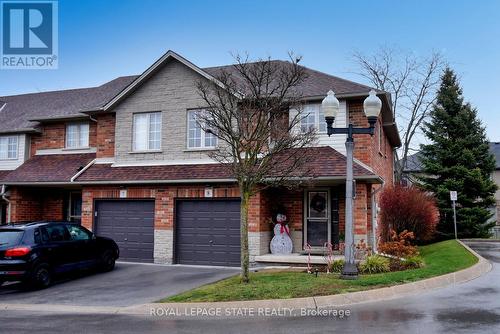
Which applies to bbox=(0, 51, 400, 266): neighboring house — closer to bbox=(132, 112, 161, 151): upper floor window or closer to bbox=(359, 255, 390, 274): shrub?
bbox=(132, 112, 161, 151): upper floor window

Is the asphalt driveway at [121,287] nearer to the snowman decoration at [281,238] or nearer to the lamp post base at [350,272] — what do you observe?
the snowman decoration at [281,238]

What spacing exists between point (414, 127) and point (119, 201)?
25.4 meters

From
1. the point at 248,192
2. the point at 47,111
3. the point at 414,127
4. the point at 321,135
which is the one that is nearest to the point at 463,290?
the point at 248,192

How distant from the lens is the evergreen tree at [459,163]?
26.1 m

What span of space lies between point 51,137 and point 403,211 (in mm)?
14184

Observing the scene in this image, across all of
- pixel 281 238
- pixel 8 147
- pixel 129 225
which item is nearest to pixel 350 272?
pixel 281 238

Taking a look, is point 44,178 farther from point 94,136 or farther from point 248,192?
point 248,192

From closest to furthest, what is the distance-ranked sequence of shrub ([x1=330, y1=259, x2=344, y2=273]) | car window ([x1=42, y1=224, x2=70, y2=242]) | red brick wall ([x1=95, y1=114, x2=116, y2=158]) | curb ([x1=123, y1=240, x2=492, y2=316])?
curb ([x1=123, y1=240, x2=492, y2=316]) < car window ([x1=42, y1=224, x2=70, y2=242]) < shrub ([x1=330, y1=259, x2=344, y2=273]) < red brick wall ([x1=95, y1=114, x2=116, y2=158])

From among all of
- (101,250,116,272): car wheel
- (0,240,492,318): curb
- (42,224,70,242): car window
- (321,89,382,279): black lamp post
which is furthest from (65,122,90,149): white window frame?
(321,89,382,279): black lamp post

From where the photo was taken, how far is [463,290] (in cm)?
1057

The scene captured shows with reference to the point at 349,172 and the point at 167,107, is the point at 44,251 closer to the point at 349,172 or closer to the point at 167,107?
the point at 167,107

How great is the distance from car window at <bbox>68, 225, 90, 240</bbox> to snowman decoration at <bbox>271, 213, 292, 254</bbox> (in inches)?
222

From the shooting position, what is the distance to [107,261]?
584 inches

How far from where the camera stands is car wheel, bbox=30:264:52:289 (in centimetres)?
1200
